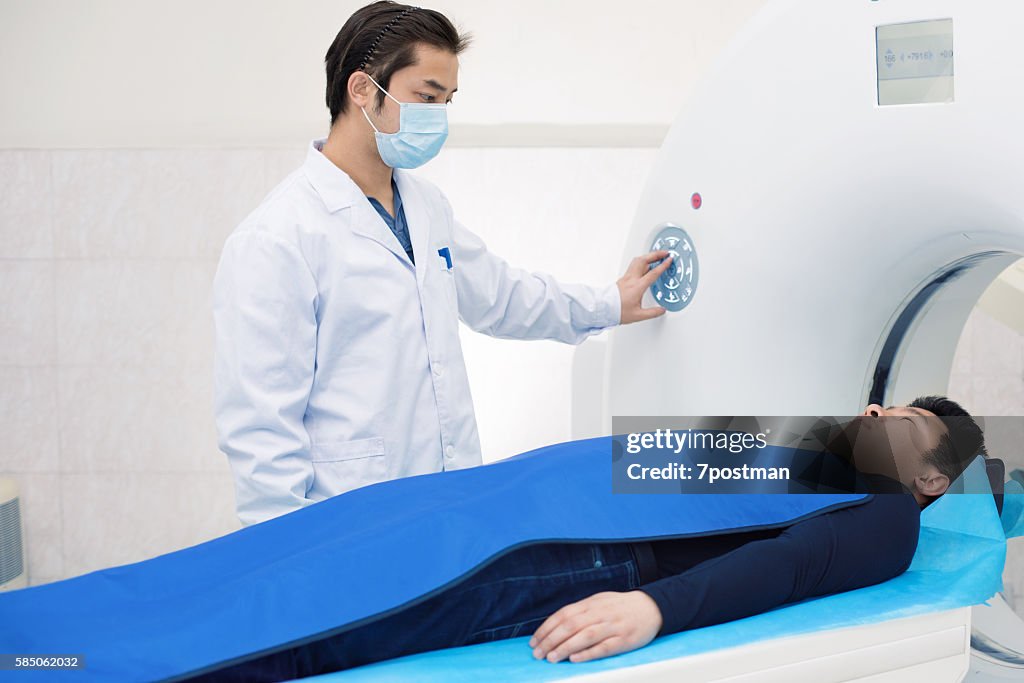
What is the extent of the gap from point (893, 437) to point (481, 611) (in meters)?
0.70

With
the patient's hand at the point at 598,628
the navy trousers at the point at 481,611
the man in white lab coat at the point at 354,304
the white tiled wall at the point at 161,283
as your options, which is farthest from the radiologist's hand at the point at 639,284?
the white tiled wall at the point at 161,283

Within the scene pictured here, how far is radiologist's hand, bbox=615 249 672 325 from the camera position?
1680 mm

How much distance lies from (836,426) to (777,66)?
1.81 ft

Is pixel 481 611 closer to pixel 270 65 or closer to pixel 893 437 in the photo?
pixel 893 437

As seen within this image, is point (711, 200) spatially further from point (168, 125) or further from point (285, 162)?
point (168, 125)

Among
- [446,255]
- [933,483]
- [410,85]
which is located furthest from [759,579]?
[410,85]

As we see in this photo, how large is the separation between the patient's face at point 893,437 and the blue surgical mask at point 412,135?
2.59ft

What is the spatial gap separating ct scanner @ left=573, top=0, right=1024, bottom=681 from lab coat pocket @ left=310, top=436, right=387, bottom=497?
1.62 feet

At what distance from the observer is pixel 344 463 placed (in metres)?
1.49

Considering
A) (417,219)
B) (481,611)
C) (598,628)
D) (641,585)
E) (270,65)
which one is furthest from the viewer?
(270,65)

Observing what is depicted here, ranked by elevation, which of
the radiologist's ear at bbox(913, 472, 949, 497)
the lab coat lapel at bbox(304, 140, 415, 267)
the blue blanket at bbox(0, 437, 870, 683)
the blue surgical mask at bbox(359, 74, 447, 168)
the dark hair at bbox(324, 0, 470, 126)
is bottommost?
the blue blanket at bbox(0, 437, 870, 683)

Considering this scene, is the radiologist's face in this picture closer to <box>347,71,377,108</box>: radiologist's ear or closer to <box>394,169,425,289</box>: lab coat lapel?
<box>347,71,377,108</box>: radiologist's ear

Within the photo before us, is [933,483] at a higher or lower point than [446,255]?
lower

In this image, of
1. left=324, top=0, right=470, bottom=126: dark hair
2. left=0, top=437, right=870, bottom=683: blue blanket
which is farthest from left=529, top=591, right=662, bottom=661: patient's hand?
left=324, top=0, right=470, bottom=126: dark hair
